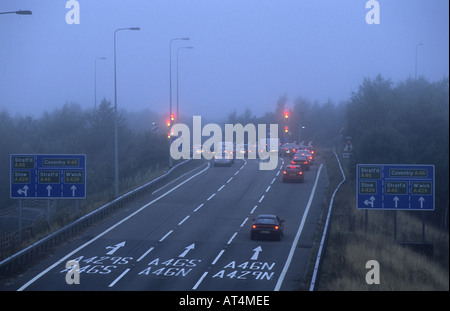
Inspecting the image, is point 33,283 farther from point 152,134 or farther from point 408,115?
point 152,134

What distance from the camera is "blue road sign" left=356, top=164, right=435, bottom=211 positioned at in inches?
1068

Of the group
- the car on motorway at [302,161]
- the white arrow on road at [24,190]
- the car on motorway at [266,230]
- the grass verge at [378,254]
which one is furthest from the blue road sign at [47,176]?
the car on motorway at [302,161]

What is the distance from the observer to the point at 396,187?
27.5 metres

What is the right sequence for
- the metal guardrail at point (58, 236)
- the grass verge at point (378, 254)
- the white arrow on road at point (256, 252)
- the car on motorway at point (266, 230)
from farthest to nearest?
1. the car on motorway at point (266, 230)
2. the white arrow on road at point (256, 252)
3. the metal guardrail at point (58, 236)
4. the grass verge at point (378, 254)

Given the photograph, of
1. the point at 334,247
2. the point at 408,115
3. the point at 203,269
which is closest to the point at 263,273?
the point at 203,269

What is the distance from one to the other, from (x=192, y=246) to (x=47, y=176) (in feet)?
25.1

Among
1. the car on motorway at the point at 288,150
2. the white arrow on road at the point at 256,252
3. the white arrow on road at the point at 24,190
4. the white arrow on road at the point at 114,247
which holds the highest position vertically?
the car on motorway at the point at 288,150

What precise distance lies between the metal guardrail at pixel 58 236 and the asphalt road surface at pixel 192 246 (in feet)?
1.56

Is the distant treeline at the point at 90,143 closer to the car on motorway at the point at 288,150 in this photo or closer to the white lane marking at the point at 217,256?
the car on motorway at the point at 288,150

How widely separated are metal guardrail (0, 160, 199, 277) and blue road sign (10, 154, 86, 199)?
166cm

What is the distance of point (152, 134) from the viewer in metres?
67.2

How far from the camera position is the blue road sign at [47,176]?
89.4ft

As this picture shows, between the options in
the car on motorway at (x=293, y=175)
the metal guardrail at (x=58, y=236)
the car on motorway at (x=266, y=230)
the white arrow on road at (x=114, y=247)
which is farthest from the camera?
the car on motorway at (x=293, y=175)
